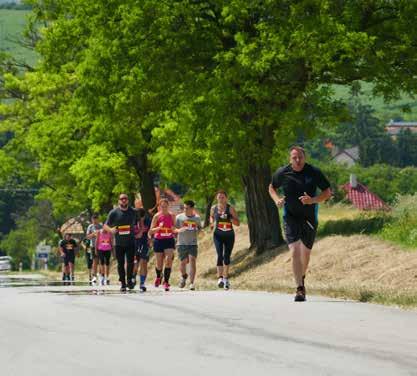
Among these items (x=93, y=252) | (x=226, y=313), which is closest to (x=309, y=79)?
(x=93, y=252)

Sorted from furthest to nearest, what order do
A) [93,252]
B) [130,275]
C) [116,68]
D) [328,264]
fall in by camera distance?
1. [93,252]
2. [116,68]
3. [328,264]
4. [130,275]

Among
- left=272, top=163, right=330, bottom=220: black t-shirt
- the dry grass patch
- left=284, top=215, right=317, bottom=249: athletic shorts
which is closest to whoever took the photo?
left=272, top=163, right=330, bottom=220: black t-shirt

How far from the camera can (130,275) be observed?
Result: 22.7 meters

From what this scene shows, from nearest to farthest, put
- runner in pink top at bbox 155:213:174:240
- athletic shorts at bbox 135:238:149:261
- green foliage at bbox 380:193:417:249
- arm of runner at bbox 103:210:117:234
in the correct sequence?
arm of runner at bbox 103:210:117:234
runner in pink top at bbox 155:213:174:240
athletic shorts at bbox 135:238:149:261
green foliage at bbox 380:193:417:249

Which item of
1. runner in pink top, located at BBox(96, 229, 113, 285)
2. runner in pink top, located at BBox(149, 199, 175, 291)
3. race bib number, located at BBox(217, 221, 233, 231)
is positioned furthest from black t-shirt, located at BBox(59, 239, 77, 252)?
race bib number, located at BBox(217, 221, 233, 231)

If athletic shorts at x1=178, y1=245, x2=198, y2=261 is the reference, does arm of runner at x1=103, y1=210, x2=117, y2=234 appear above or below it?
above

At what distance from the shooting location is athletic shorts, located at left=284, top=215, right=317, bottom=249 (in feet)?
53.6

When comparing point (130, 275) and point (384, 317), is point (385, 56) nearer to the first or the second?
point (130, 275)

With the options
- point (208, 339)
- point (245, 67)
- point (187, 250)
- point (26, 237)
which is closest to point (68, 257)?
point (245, 67)

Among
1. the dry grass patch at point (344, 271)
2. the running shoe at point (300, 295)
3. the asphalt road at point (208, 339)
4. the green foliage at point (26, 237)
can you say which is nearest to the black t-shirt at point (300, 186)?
the running shoe at point (300, 295)

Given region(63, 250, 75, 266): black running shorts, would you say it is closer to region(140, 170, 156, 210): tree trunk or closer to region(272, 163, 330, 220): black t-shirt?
region(140, 170, 156, 210): tree trunk

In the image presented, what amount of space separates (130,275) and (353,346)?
12.8 metres

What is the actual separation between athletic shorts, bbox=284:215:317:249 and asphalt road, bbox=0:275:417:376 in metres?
0.80

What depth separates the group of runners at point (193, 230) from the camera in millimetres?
16266
